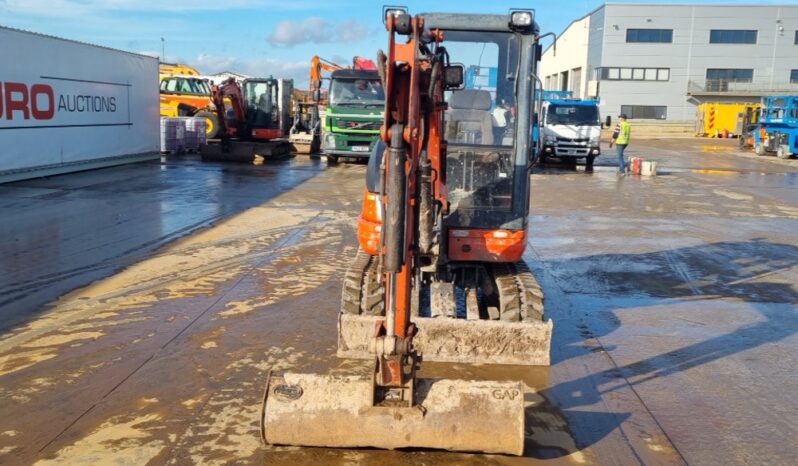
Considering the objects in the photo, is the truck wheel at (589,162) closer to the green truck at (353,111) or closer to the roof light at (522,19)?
the green truck at (353,111)

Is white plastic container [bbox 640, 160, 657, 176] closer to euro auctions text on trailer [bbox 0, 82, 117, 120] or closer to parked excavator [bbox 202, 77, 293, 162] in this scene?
parked excavator [bbox 202, 77, 293, 162]

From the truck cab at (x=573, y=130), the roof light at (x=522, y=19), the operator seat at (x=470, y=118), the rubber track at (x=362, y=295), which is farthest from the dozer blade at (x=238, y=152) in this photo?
the roof light at (x=522, y=19)

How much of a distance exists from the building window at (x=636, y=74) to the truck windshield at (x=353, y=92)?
1593 inches

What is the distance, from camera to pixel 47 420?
186 inches

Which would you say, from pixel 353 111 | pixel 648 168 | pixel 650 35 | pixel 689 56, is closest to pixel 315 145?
pixel 353 111

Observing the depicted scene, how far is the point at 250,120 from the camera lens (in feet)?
87.8

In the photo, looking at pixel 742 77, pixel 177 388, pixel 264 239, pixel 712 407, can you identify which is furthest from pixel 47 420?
pixel 742 77

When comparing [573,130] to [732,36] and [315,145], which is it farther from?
[732,36]

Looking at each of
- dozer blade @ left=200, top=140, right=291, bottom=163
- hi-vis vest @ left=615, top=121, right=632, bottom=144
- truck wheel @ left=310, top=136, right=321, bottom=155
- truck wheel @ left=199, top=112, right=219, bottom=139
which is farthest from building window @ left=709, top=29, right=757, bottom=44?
dozer blade @ left=200, top=140, right=291, bottom=163

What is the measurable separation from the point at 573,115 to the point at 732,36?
131 ft

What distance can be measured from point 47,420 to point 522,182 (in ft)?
13.4

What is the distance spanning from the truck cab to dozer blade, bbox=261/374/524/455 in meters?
21.9

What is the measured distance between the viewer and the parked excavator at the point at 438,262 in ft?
13.6

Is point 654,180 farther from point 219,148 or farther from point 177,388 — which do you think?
point 177,388
